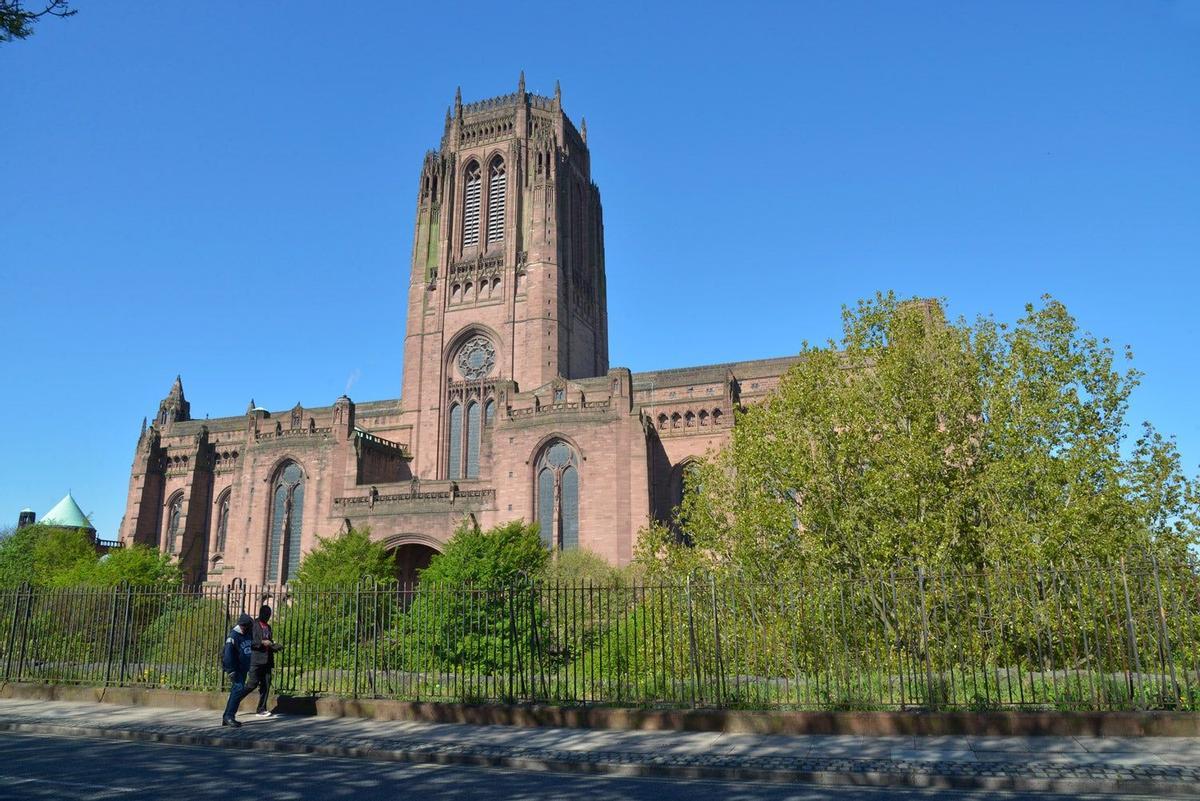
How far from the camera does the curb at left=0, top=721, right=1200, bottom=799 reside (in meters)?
8.22

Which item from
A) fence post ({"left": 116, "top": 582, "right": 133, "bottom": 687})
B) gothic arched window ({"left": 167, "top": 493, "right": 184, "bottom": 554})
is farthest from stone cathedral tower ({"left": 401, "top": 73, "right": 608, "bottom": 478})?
fence post ({"left": 116, "top": 582, "right": 133, "bottom": 687})

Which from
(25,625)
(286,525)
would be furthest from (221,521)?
(25,625)

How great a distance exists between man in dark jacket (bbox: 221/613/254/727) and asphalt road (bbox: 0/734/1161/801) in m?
1.54

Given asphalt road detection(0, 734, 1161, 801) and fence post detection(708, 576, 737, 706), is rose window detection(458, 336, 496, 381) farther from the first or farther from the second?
asphalt road detection(0, 734, 1161, 801)

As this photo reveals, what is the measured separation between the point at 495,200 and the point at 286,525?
23281 mm

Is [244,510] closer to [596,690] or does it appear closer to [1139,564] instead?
[596,690]

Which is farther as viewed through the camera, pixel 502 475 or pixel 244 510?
pixel 244 510

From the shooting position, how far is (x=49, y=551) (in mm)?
48469

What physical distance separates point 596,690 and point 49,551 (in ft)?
154

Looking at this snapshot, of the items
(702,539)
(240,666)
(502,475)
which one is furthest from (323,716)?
(502,475)

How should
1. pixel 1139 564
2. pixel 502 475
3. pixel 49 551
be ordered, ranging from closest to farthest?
pixel 1139 564
pixel 502 475
pixel 49 551

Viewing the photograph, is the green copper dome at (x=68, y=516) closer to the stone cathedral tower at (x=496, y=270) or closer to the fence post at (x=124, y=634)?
the stone cathedral tower at (x=496, y=270)

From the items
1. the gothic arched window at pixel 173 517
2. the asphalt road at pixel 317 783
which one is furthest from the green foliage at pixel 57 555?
the asphalt road at pixel 317 783

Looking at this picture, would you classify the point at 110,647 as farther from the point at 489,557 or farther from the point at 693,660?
the point at 489,557
